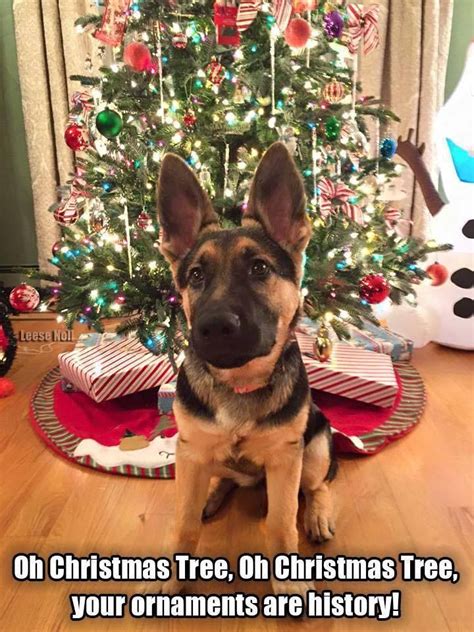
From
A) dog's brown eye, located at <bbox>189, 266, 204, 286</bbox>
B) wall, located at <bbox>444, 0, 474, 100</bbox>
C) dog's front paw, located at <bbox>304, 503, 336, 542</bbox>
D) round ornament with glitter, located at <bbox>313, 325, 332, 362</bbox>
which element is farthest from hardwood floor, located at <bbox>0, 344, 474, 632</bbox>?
wall, located at <bbox>444, 0, 474, 100</bbox>

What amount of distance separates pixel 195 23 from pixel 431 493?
2640 millimetres

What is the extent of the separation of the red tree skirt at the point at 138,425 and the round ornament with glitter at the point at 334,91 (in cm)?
170

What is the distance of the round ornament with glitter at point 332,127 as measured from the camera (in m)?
2.61

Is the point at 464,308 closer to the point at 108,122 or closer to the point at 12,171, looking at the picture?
the point at 108,122

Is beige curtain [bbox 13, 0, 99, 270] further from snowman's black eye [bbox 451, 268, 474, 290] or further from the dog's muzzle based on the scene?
the dog's muzzle

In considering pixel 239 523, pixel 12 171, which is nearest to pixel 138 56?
pixel 239 523

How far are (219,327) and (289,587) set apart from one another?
95 centimetres

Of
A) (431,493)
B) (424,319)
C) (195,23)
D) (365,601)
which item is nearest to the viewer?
Answer: (365,601)

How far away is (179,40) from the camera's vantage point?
2.67 meters

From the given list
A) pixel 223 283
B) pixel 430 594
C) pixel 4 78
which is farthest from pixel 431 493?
pixel 4 78

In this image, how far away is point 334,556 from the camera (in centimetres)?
186

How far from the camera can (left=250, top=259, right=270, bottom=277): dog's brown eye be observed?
1524 millimetres

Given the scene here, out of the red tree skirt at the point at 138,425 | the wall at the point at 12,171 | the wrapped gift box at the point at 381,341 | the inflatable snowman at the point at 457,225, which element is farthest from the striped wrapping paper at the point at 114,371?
the wall at the point at 12,171

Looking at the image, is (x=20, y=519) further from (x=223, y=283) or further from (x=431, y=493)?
(x=431, y=493)
